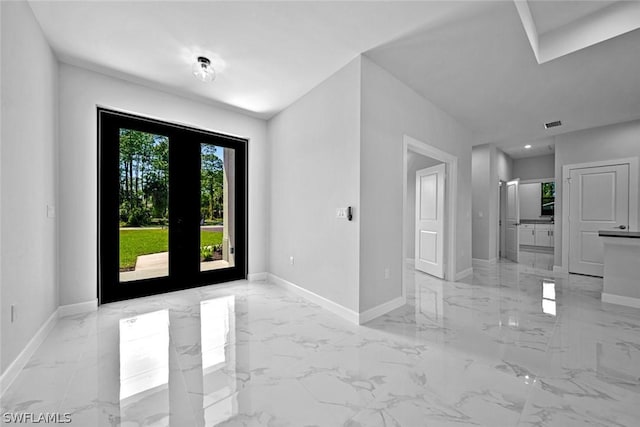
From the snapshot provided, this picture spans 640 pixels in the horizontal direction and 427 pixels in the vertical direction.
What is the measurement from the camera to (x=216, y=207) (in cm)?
417

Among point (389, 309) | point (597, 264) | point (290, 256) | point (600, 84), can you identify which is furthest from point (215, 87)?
point (597, 264)

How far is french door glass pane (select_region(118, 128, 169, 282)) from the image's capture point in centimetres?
Result: 340

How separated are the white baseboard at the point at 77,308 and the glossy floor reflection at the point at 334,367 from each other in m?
0.12

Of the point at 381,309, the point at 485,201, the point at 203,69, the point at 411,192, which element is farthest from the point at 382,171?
the point at 485,201

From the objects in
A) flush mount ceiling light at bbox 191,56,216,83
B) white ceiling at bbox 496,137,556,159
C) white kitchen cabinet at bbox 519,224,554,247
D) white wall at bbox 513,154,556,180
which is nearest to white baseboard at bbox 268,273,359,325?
flush mount ceiling light at bbox 191,56,216,83

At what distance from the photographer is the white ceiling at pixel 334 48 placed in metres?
2.14

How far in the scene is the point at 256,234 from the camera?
4.42 metres

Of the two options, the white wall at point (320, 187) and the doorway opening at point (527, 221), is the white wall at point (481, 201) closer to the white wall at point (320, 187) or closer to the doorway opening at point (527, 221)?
the doorway opening at point (527, 221)

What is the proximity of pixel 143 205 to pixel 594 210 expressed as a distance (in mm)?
7471

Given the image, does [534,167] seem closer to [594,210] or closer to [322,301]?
[594,210]

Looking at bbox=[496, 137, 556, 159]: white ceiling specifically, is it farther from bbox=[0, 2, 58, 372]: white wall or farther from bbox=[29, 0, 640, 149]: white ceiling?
bbox=[0, 2, 58, 372]: white wall

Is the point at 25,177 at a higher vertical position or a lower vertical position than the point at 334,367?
higher

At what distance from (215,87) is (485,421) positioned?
4026 mm

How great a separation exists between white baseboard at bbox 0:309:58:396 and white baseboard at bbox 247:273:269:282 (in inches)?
89.7
